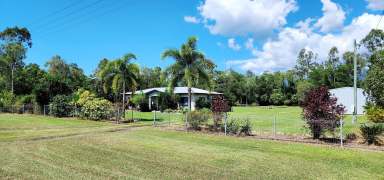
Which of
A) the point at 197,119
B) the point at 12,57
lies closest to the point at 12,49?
the point at 12,57

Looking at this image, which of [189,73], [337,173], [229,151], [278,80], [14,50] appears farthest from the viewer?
[278,80]

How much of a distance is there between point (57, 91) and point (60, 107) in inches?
265

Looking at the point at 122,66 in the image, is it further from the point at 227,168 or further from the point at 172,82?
the point at 227,168

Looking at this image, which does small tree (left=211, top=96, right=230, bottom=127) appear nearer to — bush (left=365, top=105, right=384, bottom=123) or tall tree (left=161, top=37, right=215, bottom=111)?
tall tree (left=161, top=37, right=215, bottom=111)

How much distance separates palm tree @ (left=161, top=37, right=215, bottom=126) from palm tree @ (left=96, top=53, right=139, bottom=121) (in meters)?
Result: 5.71

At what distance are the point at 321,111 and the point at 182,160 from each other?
6995 mm

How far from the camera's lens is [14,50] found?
177 ft

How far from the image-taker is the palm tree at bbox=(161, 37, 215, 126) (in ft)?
81.2

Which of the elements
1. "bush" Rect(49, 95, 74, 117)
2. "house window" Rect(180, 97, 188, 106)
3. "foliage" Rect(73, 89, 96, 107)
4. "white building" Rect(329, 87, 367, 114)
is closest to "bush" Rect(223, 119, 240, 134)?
"foliage" Rect(73, 89, 96, 107)

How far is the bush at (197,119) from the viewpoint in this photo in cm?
2095

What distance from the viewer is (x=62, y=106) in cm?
3406

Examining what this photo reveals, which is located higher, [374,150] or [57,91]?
[57,91]

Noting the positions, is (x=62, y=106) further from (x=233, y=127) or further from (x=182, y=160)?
(x=182, y=160)

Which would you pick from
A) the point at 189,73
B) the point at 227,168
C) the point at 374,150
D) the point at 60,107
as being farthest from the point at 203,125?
the point at 60,107
